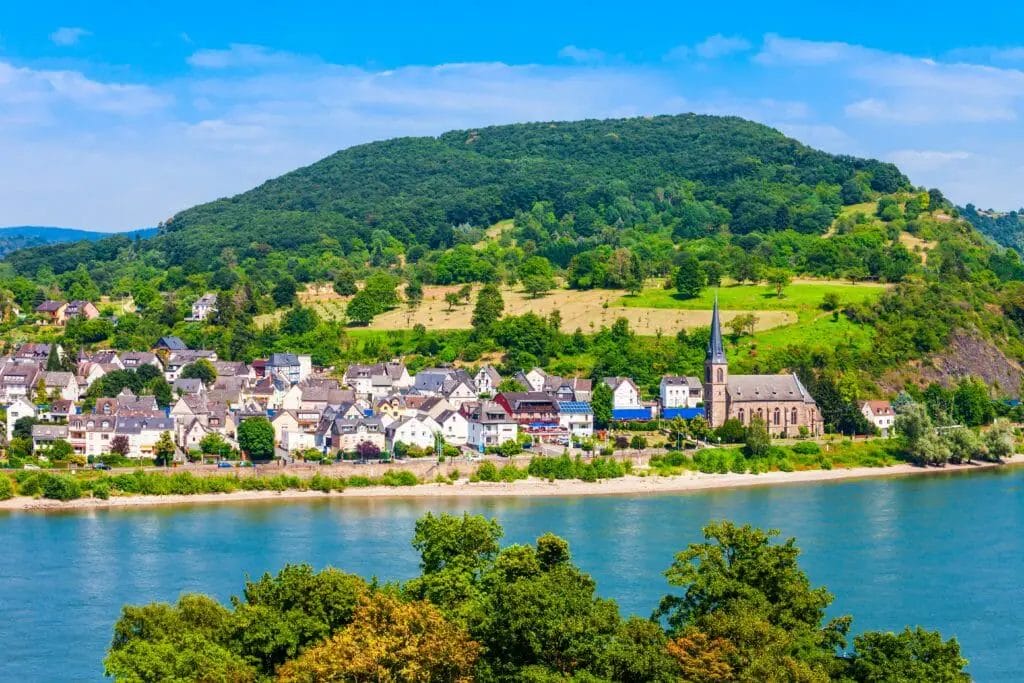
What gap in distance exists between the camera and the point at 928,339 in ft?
192

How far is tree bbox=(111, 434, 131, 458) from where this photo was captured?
1693 inches

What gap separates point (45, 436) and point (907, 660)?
1299 inches

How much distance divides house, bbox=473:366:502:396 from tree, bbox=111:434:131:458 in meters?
14.4

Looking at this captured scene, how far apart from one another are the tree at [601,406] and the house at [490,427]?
3.59 metres

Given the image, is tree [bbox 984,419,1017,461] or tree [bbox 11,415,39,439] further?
tree [bbox 984,419,1017,461]

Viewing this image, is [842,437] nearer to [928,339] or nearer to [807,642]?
[928,339]

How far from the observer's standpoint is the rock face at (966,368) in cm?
5653

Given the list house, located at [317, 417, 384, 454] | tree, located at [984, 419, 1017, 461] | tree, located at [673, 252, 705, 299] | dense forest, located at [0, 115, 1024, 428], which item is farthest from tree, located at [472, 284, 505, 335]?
tree, located at [984, 419, 1017, 461]

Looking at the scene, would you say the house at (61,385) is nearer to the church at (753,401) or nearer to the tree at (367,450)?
the tree at (367,450)

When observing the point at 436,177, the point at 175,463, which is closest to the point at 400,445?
the point at 175,463

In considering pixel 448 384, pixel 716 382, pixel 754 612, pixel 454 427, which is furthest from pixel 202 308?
pixel 754 612

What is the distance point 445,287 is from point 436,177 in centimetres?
4804

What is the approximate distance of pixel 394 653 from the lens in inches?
700

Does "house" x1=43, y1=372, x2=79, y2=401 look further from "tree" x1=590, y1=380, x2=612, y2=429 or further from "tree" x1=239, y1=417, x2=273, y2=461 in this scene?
"tree" x1=590, y1=380, x2=612, y2=429
